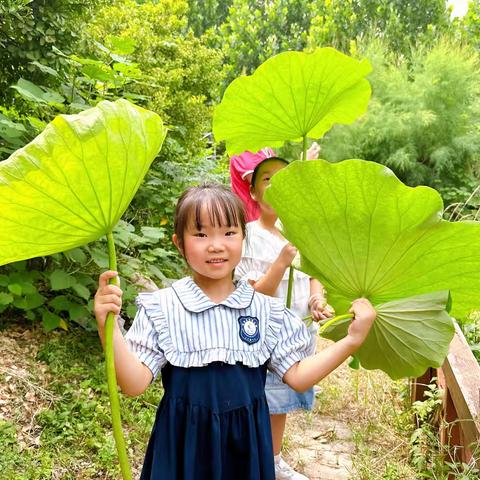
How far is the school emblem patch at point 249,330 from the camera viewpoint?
123 centimetres

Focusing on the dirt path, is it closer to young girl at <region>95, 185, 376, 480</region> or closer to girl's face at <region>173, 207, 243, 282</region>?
young girl at <region>95, 185, 376, 480</region>

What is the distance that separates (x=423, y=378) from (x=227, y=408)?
1.89 metres

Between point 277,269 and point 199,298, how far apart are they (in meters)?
0.40

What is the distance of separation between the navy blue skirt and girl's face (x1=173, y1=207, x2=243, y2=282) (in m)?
0.20

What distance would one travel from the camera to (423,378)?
2822 millimetres

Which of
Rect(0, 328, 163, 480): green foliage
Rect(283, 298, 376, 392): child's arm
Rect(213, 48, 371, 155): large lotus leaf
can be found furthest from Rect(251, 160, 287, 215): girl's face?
Rect(0, 328, 163, 480): green foliage

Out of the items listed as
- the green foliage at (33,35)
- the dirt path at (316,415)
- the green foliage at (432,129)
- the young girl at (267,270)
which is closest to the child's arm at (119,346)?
the young girl at (267,270)

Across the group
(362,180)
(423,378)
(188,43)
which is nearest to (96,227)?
(362,180)

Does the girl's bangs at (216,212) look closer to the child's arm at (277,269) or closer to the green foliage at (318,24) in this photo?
the child's arm at (277,269)

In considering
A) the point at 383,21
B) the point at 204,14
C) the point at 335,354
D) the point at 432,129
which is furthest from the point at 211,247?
the point at 204,14

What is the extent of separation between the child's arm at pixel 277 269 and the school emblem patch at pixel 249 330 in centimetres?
27

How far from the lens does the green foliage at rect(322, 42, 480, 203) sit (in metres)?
8.27

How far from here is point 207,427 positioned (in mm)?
1197

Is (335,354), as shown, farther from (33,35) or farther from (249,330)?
(33,35)
